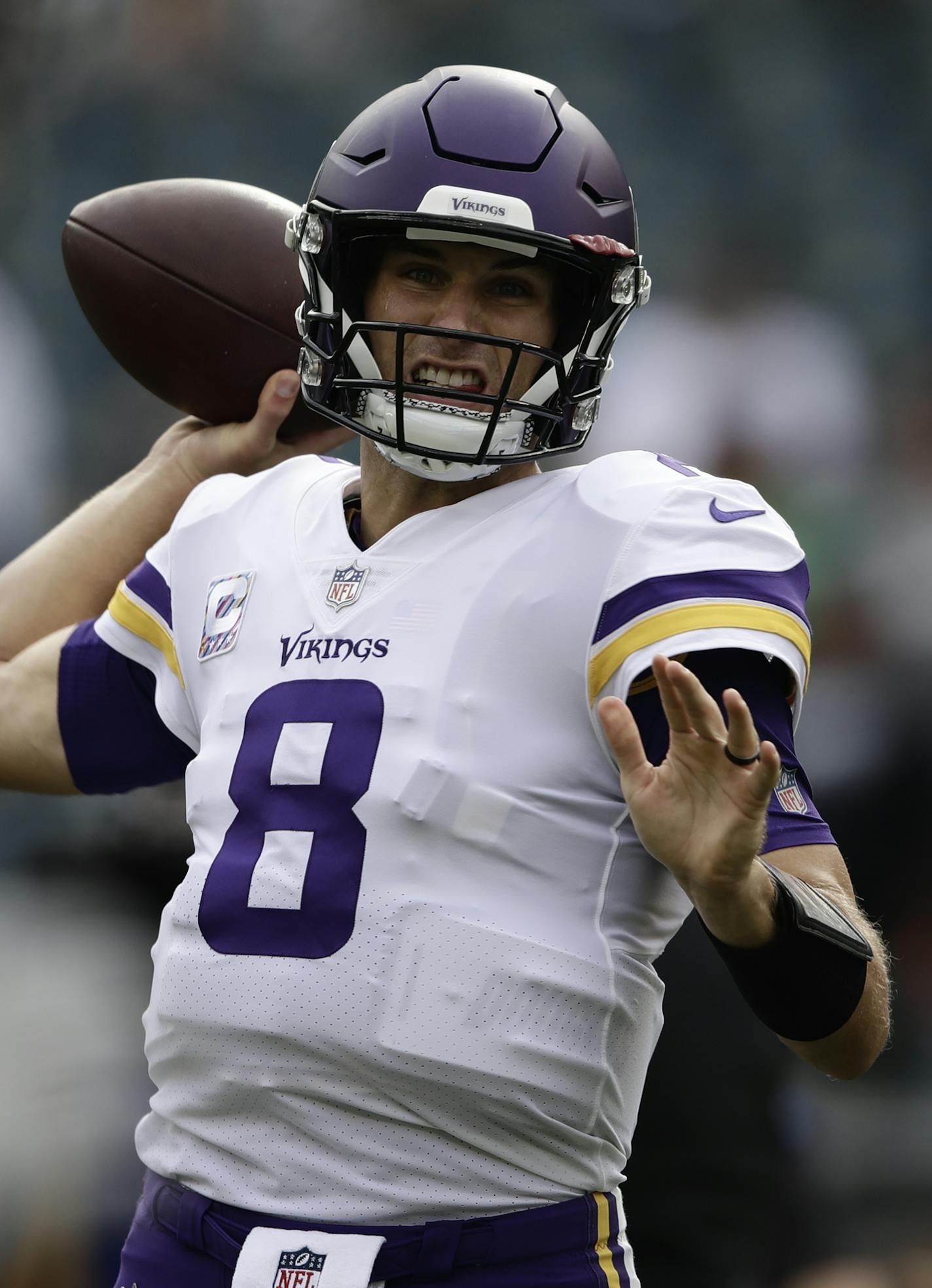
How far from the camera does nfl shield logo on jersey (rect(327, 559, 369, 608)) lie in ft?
5.73

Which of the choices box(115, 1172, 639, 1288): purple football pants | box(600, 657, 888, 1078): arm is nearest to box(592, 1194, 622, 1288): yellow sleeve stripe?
box(115, 1172, 639, 1288): purple football pants

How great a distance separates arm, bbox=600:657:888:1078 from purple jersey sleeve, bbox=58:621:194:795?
0.82m

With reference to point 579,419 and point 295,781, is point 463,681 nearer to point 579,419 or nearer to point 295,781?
point 295,781

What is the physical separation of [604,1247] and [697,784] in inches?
20.2

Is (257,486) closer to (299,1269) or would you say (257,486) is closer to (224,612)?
(224,612)

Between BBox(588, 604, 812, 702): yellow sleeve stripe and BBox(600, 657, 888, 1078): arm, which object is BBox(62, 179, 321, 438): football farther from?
BBox(600, 657, 888, 1078): arm

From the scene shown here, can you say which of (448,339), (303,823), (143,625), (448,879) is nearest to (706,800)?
(448,879)

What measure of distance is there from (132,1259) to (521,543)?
0.85 m

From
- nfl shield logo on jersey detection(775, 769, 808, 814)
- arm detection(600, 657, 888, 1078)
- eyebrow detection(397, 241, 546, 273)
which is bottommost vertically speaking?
nfl shield logo on jersey detection(775, 769, 808, 814)

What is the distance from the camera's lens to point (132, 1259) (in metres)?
1.68

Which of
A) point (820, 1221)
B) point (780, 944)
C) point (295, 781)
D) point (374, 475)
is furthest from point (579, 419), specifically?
point (820, 1221)

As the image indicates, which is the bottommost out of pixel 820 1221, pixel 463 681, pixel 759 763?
pixel 820 1221

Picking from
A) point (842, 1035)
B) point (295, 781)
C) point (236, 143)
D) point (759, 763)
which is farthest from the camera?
point (236, 143)

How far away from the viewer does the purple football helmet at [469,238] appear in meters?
1.76
